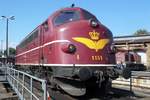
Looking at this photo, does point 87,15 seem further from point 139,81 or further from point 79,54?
point 139,81

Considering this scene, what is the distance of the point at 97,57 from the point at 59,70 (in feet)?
5.00

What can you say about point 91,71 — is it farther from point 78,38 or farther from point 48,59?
point 48,59

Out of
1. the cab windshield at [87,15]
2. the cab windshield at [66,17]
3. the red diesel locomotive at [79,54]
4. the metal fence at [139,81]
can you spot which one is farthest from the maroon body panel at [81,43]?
the metal fence at [139,81]

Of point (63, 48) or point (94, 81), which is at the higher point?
point (63, 48)

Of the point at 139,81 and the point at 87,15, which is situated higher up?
the point at 87,15

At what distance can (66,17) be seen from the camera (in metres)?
15.8

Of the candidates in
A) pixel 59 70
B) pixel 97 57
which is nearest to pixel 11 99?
pixel 59 70

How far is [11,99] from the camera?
1677cm

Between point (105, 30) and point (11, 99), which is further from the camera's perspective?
point (11, 99)

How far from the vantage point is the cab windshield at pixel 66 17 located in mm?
15666

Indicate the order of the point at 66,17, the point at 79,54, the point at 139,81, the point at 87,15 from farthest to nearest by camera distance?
the point at 139,81 → the point at 87,15 → the point at 66,17 → the point at 79,54

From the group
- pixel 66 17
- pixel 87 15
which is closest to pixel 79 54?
pixel 66 17

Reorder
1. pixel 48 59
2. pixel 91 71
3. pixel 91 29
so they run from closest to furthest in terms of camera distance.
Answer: pixel 91 71
pixel 91 29
pixel 48 59

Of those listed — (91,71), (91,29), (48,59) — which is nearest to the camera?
(91,71)
